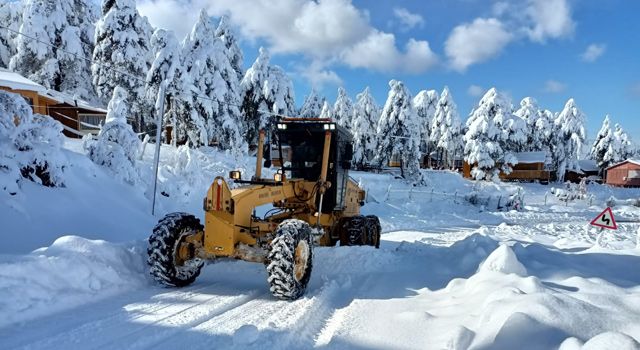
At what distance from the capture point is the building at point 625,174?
188ft

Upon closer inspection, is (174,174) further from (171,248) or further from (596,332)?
(596,332)

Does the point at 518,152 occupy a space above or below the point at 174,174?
above

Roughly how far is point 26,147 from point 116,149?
4.98 m

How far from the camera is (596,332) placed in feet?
13.1

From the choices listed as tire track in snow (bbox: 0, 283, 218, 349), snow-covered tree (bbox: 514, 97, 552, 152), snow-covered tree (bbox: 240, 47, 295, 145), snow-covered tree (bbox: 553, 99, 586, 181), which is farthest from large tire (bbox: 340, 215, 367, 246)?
snow-covered tree (bbox: 553, 99, 586, 181)

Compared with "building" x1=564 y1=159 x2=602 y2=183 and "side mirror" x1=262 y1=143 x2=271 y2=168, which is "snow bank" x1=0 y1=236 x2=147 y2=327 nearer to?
"side mirror" x1=262 y1=143 x2=271 y2=168

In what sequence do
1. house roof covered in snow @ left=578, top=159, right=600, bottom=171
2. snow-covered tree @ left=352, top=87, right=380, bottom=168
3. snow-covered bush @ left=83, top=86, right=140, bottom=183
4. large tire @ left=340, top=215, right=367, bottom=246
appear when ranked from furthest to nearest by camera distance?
1. house roof covered in snow @ left=578, top=159, right=600, bottom=171
2. snow-covered tree @ left=352, top=87, right=380, bottom=168
3. snow-covered bush @ left=83, top=86, right=140, bottom=183
4. large tire @ left=340, top=215, right=367, bottom=246

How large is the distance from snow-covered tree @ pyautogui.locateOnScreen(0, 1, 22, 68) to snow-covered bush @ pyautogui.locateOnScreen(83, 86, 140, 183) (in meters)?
31.3

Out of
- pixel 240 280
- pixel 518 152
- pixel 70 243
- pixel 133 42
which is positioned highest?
pixel 133 42

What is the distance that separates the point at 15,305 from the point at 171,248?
207 cm

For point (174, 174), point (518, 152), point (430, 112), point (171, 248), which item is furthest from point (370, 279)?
point (430, 112)

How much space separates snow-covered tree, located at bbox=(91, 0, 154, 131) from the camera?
30.5 metres

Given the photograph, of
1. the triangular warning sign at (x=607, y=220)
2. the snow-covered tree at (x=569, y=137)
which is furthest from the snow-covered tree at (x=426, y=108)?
the triangular warning sign at (x=607, y=220)

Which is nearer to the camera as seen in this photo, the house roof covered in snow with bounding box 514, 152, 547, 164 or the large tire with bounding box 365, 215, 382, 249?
the large tire with bounding box 365, 215, 382, 249
